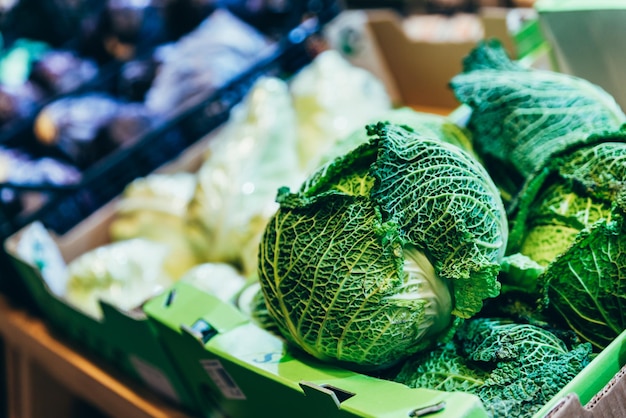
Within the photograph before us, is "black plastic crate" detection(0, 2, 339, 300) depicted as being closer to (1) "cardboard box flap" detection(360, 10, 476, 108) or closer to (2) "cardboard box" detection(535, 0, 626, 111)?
(1) "cardboard box flap" detection(360, 10, 476, 108)

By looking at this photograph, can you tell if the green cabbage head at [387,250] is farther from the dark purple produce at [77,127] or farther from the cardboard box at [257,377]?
the dark purple produce at [77,127]

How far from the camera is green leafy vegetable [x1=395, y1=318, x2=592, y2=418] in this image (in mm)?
1041

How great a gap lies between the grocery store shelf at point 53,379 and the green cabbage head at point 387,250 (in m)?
0.77

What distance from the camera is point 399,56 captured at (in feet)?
8.77

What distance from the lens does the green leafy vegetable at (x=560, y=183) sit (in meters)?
1.13

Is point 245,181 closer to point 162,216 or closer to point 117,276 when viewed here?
point 162,216

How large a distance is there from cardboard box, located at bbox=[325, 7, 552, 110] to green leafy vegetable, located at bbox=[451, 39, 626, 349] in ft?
3.17

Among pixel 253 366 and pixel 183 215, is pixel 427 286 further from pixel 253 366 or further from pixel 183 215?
pixel 183 215

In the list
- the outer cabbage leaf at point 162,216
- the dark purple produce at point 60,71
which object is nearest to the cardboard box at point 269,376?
the outer cabbage leaf at point 162,216

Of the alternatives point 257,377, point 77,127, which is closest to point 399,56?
point 77,127

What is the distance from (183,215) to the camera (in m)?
2.19

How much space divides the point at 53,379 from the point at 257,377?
1.56m

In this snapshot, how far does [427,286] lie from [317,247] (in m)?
0.20

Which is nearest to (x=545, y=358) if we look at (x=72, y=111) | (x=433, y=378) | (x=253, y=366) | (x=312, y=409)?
(x=433, y=378)
